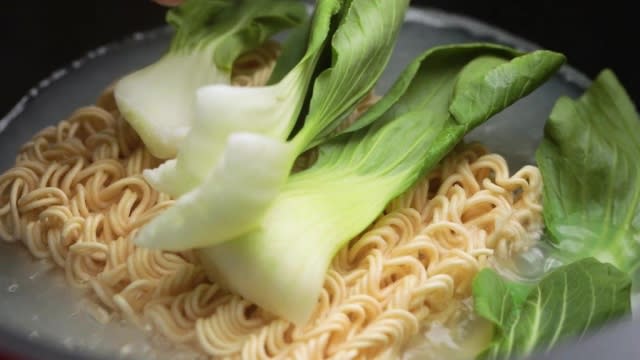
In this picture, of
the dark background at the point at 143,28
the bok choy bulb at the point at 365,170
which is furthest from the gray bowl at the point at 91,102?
the bok choy bulb at the point at 365,170

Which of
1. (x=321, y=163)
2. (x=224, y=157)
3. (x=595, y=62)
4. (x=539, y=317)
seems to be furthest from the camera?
(x=595, y=62)

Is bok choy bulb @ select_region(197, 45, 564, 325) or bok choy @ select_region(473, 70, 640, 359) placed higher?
bok choy bulb @ select_region(197, 45, 564, 325)

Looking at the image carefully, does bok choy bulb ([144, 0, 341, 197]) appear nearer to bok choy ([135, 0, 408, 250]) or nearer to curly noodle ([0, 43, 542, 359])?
bok choy ([135, 0, 408, 250])

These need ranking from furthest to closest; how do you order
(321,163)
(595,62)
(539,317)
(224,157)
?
1. (595,62)
2. (321,163)
3. (539,317)
4. (224,157)

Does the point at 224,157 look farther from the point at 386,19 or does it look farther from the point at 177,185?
the point at 386,19

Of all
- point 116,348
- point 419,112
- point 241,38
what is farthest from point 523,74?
point 116,348

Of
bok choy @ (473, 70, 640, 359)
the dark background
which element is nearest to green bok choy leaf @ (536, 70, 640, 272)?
bok choy @ (473, 70, 640, 359)

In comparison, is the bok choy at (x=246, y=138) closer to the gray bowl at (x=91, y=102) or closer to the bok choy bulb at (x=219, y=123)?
the bok choy bulb at (x=219, y=123)

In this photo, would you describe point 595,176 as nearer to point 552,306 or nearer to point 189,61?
point 552,306
